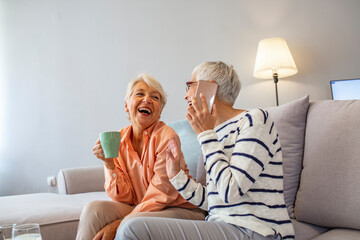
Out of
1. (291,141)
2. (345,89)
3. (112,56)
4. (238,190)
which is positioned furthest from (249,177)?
(112,56)

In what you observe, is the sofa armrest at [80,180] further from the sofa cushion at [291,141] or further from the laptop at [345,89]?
the laptop at [345,89]

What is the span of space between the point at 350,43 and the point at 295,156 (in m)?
1.70

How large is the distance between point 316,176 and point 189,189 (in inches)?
19.0

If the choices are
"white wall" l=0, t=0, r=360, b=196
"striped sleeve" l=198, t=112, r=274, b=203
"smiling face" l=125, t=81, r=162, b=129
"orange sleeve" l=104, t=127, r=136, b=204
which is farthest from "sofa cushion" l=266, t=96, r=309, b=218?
"white wall" l=0, t=0, r=360, b=196

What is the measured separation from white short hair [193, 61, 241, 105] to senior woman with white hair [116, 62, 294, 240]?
0.14 m

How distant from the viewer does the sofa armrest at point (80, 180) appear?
2.40 metres

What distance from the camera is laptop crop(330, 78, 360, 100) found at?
248 centimetres

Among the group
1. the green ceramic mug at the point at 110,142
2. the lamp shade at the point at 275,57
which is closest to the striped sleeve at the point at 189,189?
the green ceramic mug at the point at 110,142

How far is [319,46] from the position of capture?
2787 millimetres

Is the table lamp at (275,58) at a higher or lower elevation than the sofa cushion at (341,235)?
higher

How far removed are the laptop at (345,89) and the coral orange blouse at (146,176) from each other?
1.51 meters

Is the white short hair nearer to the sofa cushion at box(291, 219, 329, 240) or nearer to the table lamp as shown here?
the sofa cushion at box(291, 219, 329, 240)

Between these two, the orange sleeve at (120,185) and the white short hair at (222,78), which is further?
the orange sleeve at (120,185)

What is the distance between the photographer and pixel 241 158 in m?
1.11
